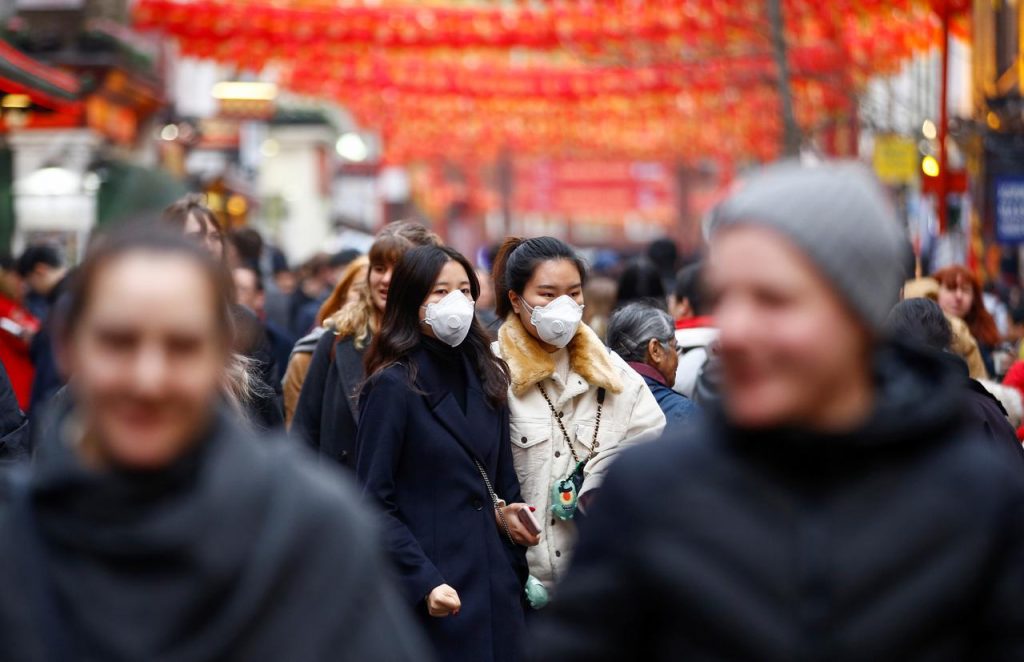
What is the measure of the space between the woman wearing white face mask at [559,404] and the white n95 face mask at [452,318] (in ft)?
0.91

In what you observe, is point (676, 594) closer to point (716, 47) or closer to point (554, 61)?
point (716, 47)

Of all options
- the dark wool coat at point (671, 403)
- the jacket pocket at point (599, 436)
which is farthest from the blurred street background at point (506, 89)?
the jacket pocket at point (599, 436)

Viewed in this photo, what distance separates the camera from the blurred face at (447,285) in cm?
630

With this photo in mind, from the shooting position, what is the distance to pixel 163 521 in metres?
2.60

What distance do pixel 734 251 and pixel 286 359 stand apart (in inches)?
277

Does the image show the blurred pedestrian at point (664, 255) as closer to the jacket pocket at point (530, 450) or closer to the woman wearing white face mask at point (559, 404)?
the woman wearing white face mask at point (559, 404)

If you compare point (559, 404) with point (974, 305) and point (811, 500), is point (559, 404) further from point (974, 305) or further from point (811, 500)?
point (974, 305)

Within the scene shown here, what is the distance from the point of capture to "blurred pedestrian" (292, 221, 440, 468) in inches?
286

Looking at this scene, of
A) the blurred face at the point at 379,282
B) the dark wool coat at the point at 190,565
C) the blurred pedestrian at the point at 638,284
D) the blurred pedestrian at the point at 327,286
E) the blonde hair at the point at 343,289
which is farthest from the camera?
the blurred pedestrian at the point at 327,286

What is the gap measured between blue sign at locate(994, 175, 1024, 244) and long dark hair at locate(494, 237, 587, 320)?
477 inches

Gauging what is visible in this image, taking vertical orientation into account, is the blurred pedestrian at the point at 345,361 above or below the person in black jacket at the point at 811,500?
below

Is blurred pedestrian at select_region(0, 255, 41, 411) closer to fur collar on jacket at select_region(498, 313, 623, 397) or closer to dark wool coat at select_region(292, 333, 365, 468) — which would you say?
dark wool coat at select_region(292, 333, 365, 468)

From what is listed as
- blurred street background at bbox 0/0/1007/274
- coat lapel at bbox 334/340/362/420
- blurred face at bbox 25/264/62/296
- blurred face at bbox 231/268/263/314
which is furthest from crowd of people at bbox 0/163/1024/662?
blurred face at bbox 25/264/62/296

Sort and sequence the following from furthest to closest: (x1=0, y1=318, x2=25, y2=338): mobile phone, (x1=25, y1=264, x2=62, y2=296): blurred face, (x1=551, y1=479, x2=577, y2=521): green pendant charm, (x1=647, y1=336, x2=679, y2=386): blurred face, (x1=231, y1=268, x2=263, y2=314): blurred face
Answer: (x1=25, y1=264, x2=62, y2=296): blurred face < (x1=0, y1=318, x2=25, y2=338): mobile phone < (x1=231, y1=268, x2=263, y2=314): blurred face < (x1=647, y1=336, x2=679, y2=386): blurred face < (x1=551, y1=479, x2=577, y2=521): green pendant charm
